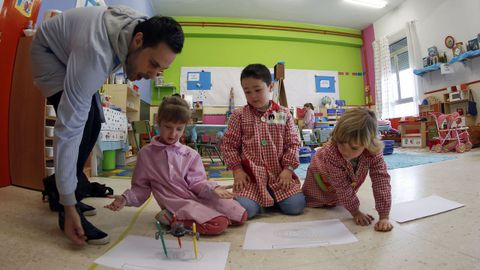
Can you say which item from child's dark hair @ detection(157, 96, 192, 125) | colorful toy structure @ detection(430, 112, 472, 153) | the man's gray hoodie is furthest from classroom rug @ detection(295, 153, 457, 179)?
the man's gray hoodie

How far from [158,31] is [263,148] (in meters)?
0.70

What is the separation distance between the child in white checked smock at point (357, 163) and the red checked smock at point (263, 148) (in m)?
0.20

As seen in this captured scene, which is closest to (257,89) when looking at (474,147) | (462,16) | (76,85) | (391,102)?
(76,85)

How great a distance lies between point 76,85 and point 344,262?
82 centimetres

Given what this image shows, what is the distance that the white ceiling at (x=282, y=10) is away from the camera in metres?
4.91

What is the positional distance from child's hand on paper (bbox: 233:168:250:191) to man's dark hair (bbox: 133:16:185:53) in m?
0.64

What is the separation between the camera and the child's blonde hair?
2.98 ft

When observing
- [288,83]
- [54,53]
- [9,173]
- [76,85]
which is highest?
[288,83]

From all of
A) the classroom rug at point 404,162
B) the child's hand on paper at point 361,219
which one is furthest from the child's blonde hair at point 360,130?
the classroom rug at point 404,162

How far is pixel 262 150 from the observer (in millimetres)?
Result: 1212

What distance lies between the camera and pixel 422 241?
747 mm

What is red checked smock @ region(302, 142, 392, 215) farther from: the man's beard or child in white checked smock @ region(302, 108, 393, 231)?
the man's beard

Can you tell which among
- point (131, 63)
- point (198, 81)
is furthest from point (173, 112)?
point (198, 81)

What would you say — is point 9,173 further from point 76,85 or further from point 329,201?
point 329,201
